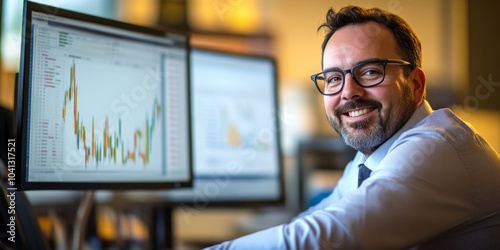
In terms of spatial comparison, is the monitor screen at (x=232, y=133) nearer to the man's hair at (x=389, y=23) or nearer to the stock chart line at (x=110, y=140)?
the stock chart line at (x=110, y=140)

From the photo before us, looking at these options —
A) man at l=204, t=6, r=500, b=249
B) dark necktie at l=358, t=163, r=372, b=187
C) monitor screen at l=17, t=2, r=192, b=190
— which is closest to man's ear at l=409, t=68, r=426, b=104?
man at l=204, t=6, r=500, b=249

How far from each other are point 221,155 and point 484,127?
10.8ft

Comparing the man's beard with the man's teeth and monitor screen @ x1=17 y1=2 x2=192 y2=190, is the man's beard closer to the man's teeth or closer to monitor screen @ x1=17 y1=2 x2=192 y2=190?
the man's teeth

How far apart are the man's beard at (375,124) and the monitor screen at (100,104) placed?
0.45 metres

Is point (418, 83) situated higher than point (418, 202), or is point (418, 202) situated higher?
point (418, 83)

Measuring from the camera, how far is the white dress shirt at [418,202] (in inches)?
28.9

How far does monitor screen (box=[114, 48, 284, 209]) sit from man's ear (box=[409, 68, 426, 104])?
0.71 metres

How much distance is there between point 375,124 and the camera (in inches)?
35.6

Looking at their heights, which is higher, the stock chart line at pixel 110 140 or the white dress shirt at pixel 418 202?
the stock chart line at pixel 110 140

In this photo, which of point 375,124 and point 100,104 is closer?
point 375,124

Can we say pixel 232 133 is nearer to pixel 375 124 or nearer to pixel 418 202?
pixel 375 124

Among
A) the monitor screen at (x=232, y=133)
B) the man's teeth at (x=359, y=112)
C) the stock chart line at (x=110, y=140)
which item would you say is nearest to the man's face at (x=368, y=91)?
the man's teeth at (x=359, y=112)

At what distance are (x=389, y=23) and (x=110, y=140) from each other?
0.58 m

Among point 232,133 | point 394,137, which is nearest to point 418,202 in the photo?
point 394,137
